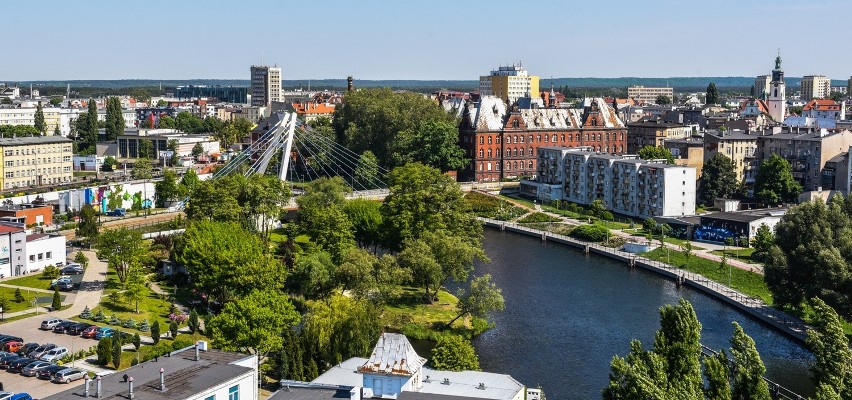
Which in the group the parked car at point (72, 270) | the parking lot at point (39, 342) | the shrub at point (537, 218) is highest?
the shrub at point (537, 218)

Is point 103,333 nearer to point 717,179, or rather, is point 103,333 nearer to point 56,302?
point 56,302

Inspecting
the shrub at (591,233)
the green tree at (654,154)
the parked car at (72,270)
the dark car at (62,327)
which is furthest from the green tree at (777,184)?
the dark car at (62,327)

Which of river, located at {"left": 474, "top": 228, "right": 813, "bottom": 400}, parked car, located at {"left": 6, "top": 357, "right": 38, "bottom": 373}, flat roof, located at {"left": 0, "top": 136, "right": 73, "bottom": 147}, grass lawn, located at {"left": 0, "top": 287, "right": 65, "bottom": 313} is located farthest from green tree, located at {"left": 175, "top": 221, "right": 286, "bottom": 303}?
flat roof, located at {"left": 0, "top": 136, "right": 73, "bottom": 147}

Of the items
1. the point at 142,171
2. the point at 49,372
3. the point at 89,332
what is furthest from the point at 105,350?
the point at 142,171

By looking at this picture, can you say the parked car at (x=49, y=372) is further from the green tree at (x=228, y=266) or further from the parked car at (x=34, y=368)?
the green tree at (x=228, y=266)

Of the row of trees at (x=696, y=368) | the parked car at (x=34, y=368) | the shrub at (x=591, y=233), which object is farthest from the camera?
the shrub at (x=591, y=233)
